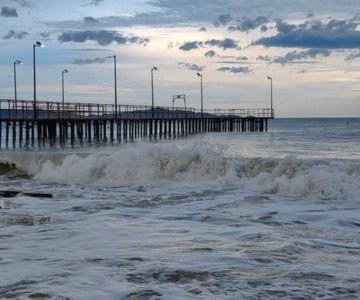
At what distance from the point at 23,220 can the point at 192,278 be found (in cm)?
428

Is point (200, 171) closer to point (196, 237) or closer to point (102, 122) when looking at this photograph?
point (196, 237)

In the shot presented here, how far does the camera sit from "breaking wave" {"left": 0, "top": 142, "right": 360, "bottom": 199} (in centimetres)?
1354

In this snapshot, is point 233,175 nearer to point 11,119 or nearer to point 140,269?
point 140,269

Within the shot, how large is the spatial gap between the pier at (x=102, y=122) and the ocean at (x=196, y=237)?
1064 inches

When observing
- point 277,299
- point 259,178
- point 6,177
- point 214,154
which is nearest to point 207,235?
point 277,299

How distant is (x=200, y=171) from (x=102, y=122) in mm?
36462

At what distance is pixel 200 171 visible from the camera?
17469 mm

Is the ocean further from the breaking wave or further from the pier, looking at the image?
the pier

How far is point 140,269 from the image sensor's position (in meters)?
6.03

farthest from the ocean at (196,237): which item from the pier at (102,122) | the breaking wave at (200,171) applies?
the pier at (102,122)

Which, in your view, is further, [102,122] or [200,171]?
[102,122]

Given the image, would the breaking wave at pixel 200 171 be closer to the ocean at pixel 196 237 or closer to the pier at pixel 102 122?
the ocean at pixel 196 237

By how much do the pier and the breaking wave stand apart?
65.9ft

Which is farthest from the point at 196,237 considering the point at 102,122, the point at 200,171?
the point at 102,122
